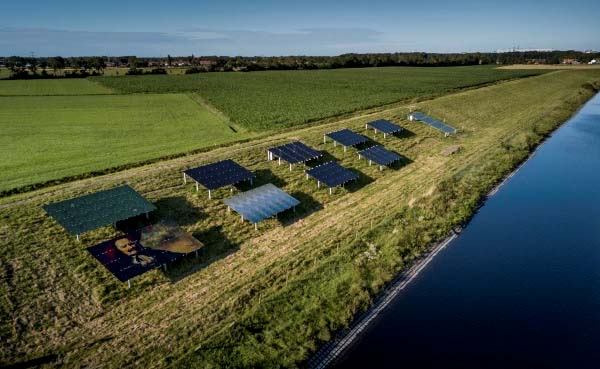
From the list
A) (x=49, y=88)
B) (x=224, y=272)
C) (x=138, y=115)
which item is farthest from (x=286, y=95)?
(x=224, y=272)

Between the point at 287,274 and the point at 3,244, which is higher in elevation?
the point at 3,244

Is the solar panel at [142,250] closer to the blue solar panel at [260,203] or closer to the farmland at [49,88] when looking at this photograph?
the blue solar panel at [260,203]

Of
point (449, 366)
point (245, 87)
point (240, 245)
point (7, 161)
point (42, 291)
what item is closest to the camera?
point (449, 366)

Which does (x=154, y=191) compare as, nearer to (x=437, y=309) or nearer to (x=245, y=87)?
(x=437, y=309)

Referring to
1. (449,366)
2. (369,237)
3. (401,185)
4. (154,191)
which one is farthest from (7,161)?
(449,366)

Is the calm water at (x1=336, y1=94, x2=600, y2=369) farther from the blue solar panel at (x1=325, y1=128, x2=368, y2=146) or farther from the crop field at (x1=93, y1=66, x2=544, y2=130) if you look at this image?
the crop field at (x1=93, y1=66, x2=544, y2=130)

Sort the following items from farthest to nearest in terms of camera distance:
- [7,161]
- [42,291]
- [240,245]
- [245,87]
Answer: [245,87] < [7,161] < [240,245] < [42,291]
